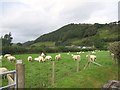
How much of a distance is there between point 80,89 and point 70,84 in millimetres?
511

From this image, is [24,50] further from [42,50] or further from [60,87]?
[60,87]

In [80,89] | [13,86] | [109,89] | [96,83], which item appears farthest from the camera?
[96,83]

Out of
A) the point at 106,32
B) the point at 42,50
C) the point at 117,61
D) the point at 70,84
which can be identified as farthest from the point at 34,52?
the point at 106,32

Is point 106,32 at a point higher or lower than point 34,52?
higher

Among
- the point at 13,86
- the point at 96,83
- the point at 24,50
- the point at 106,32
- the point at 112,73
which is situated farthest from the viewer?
the point at 106,32

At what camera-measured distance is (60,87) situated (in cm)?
1125

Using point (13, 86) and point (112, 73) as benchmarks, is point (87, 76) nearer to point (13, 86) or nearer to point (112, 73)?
point (112, 73)

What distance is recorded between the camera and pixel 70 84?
38.8 ft

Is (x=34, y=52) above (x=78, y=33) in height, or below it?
below

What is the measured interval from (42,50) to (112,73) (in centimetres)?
3090

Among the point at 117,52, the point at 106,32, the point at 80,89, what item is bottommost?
the point at 80,89

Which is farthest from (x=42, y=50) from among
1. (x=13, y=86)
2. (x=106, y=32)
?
(x=106, y=32)

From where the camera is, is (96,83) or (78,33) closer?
(96,83)

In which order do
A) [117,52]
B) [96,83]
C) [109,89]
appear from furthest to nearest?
[117,52], [96,83], [109,89]
